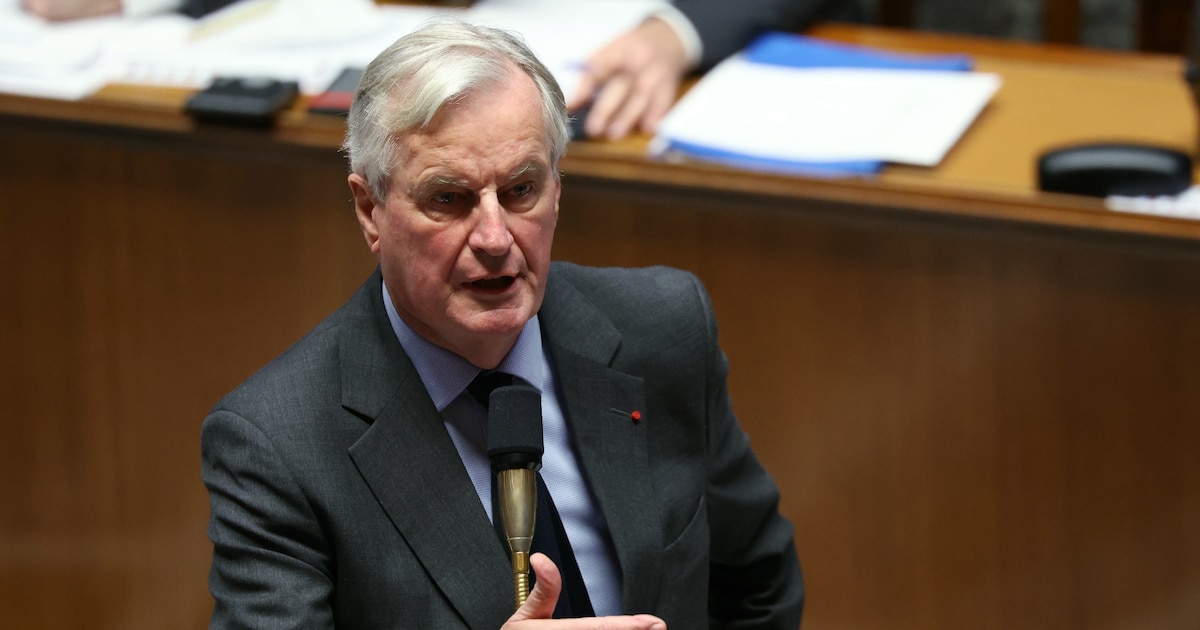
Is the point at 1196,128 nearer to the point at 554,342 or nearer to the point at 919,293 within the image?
the point at 919,293

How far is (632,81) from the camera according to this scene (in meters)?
1.96

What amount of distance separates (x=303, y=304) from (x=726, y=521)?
84 centimetres

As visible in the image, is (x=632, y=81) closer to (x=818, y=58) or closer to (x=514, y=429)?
(x=818, y=58)

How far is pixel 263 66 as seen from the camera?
7.03 feet

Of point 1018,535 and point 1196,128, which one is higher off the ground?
point 1196,128

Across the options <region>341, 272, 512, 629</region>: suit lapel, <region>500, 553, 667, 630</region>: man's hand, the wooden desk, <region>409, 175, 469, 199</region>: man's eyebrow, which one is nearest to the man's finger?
<region>500, 553, 667, 630</region>: man's hand

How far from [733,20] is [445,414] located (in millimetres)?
1093

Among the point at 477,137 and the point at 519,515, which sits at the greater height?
the point at 477,137

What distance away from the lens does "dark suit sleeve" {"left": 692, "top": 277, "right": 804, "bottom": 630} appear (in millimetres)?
1383

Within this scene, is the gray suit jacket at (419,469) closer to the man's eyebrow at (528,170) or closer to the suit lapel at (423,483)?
the suit lapel at (423,483)

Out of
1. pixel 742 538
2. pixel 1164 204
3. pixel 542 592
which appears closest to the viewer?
pixel 542 592

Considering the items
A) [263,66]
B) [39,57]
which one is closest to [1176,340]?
[263,66]

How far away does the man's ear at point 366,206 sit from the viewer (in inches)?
45.6

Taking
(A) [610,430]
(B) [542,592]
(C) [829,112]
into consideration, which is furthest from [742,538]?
(C) [829,112]
